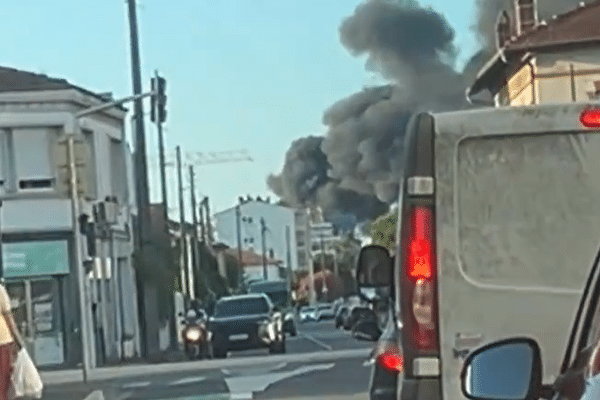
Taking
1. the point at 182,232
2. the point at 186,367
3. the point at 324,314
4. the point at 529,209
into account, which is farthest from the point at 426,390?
the point at 324,314

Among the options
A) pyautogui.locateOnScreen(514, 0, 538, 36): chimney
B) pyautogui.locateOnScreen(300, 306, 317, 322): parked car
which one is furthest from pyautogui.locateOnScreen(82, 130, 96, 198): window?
pyautogui.locateOnScreen(300, 306, 317, 322): parked car

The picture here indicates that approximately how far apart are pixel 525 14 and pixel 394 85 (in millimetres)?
9972

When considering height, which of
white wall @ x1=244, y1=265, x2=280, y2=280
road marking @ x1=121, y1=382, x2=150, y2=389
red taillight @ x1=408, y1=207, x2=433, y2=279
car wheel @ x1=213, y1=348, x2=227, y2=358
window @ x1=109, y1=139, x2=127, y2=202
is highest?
window @ x1=109, y1=139, x2=127, y2=202

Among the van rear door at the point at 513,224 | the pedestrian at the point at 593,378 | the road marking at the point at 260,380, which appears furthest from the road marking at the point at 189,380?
the pedestrian at the point at 593,378

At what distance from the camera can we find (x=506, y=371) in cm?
432

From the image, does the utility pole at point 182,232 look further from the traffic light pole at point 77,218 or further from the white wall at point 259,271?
the white wall at point 259,271

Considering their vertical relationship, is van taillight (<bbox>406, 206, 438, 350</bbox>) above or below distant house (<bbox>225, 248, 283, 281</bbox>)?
above

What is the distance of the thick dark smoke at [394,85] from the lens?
200 feet

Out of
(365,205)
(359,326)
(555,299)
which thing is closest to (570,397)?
(555,299)

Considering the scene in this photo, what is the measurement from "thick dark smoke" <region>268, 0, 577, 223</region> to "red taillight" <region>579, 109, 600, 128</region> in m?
52.0

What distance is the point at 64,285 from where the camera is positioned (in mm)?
43562

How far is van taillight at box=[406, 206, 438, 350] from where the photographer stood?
717cm

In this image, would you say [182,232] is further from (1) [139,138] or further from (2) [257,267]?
(2) [257,267]

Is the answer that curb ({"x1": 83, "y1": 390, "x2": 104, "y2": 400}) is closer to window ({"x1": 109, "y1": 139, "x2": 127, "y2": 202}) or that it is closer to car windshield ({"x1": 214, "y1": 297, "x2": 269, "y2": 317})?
car windshield ({"x1": 214, "y1": 297, "x2": 269, "y2": 317})
